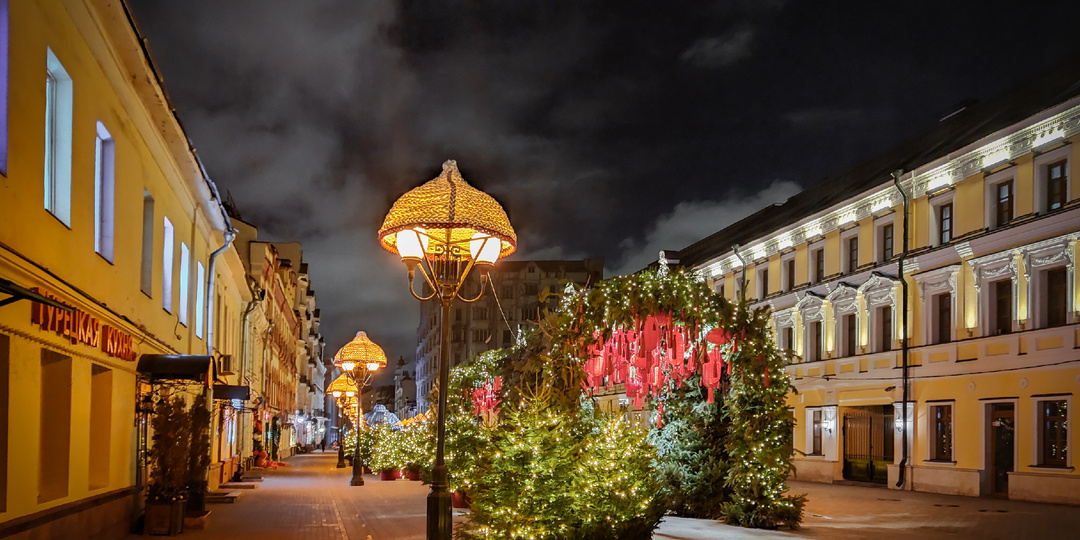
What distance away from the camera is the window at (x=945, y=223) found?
2684cm

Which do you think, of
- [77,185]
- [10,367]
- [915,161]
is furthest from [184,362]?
[915,161]

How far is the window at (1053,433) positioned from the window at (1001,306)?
243 centimetres

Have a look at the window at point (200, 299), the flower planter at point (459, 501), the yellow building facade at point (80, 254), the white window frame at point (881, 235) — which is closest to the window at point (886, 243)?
the white window frame at point (881, 235)

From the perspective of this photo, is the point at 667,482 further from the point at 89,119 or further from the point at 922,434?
the point at 922,434

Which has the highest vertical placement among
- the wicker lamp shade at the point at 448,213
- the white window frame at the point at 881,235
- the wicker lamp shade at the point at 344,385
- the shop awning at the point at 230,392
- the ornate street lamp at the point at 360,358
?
the white window frame at the point at 881,235

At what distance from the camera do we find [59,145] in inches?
411

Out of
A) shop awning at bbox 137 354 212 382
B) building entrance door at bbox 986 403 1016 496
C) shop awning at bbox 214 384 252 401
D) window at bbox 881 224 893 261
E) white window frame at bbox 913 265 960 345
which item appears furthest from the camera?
window at bbox 881 224 893 261

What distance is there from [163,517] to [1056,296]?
2003cm

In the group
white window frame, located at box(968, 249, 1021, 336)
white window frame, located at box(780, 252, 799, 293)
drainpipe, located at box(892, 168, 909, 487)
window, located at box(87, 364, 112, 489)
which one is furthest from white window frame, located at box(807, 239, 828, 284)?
window, located at box(87, 364, 112, 489)

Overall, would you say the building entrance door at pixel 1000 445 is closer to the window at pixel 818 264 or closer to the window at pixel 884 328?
the window at pixel 884 328

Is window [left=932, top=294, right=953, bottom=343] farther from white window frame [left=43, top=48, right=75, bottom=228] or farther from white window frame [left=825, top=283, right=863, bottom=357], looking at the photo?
white window frame [left=43, top=48, right=75, bottom=228]

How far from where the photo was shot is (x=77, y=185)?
10750mm

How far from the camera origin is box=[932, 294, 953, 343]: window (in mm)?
26964

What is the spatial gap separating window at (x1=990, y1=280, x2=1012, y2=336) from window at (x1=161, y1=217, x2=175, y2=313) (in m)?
19.7
